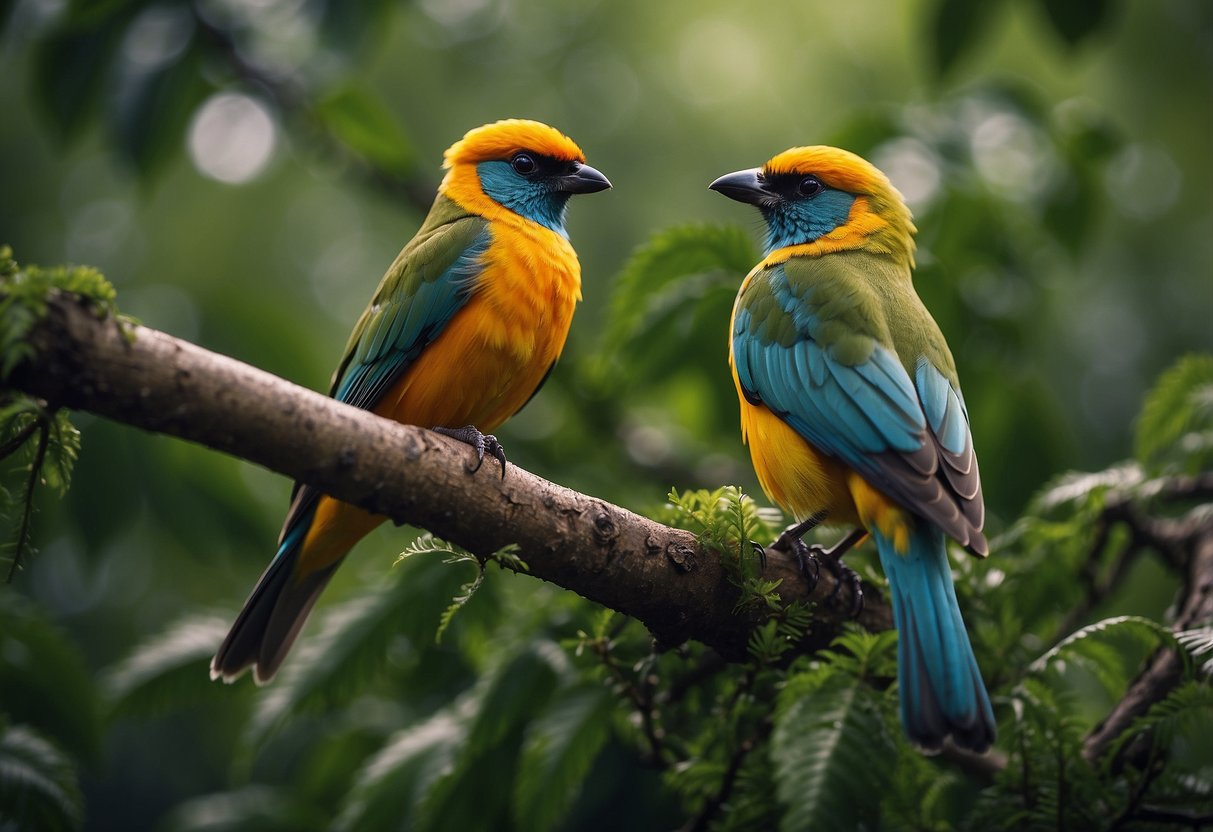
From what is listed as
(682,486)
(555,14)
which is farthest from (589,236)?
(682,486)

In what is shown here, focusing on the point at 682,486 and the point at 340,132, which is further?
the point at 682,486

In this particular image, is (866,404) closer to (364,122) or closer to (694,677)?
(694,677)

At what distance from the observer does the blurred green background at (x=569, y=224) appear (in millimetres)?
4289

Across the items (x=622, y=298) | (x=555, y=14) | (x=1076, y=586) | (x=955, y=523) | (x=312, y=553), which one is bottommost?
(x=312, y=553)

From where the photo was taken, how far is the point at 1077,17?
379 cm

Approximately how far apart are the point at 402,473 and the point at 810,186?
2577 mm

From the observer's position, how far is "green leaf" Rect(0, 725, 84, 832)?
346 cm

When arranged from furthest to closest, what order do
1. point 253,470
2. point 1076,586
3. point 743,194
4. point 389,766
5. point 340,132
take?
point 253,470 → point 340,132 → point 743,194 → point 1076,586 → point 389,766

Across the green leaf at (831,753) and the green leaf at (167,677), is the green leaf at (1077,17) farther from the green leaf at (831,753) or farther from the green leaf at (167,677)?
the green leaf at (167,677)

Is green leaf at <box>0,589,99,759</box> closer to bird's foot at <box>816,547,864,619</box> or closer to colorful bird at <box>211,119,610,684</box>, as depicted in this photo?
colorful bird at <box>211,119,610,684</box>

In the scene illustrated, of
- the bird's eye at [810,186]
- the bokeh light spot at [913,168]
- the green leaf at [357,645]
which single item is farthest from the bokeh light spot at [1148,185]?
the green leaf at [357,645]

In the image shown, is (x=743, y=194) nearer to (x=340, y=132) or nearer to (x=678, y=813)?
(x=340, y=132)

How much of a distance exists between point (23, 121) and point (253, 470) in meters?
3.90

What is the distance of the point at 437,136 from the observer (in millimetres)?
8258
